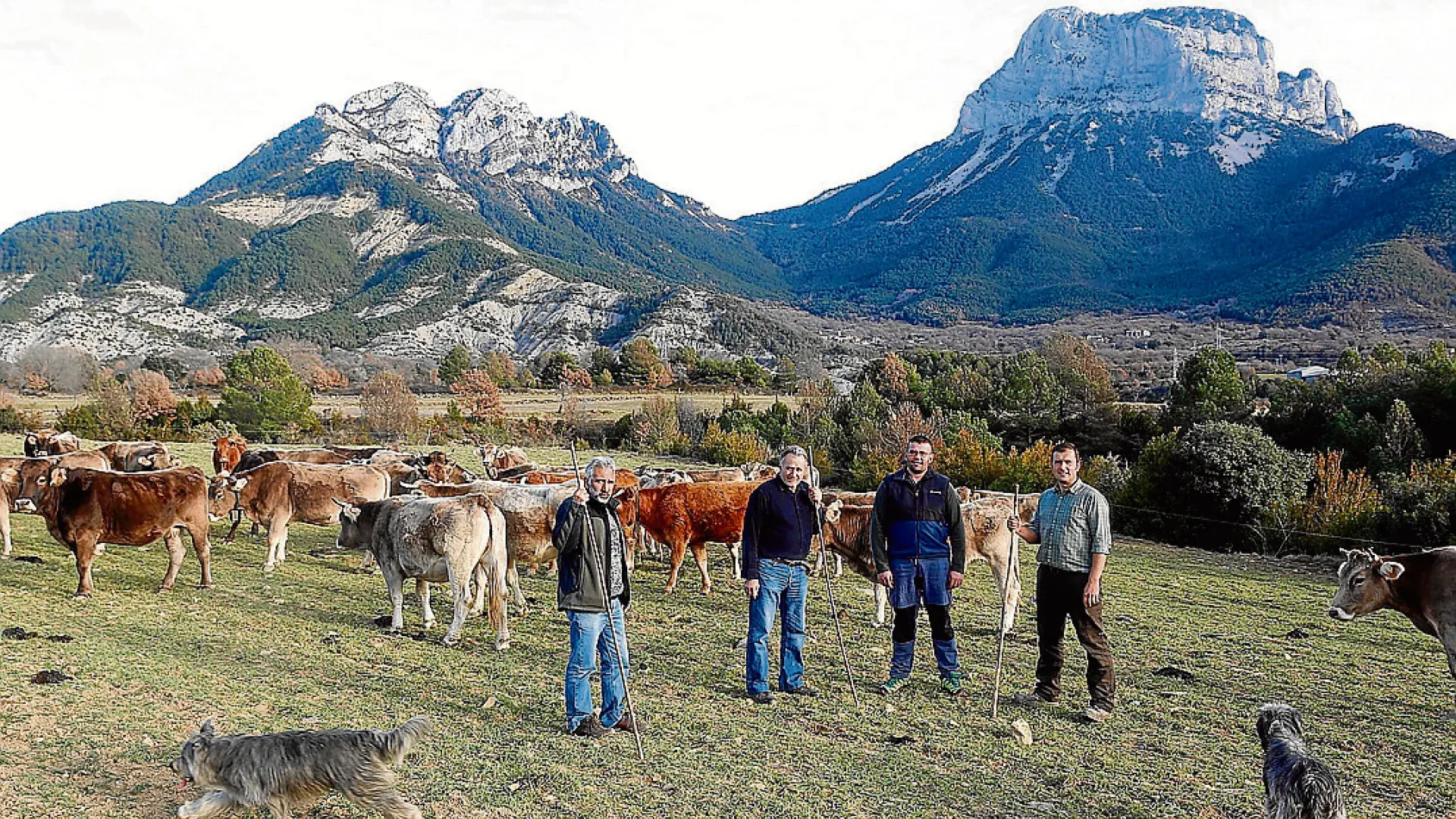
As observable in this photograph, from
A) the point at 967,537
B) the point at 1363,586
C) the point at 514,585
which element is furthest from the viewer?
the point at 967,537

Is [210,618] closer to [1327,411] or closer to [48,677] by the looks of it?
[48,677]

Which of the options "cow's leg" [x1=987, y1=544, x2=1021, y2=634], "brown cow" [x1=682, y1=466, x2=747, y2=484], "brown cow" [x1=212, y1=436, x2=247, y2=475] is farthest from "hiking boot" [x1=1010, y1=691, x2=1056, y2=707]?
"brown cow" [x1=212, y1=436, x2=247, y2=475]

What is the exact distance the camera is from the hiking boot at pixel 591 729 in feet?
22.1

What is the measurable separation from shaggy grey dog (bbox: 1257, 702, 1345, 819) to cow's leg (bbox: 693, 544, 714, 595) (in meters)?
7.73

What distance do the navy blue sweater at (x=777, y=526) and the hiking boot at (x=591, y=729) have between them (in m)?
1.68

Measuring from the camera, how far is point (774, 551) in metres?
7.68

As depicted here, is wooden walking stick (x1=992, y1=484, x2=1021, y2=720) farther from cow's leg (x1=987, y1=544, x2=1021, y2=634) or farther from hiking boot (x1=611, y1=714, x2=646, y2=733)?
hiking boot (x1=611, y1=714, x2=646, y2=733)

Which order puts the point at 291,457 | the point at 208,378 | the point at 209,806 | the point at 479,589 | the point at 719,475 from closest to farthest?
the point at 209,806 < the point at 479,589 < the point at 719,475 < the point at 291,457 < the point at 208,378

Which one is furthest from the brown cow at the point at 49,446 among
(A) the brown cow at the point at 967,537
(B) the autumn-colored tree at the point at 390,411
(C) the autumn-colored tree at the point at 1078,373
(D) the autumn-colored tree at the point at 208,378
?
(D) the autumn-colored tree at the point at 208,378

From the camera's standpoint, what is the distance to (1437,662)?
946 cm

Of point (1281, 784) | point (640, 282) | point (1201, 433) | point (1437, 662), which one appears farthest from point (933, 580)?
point (640, 282)

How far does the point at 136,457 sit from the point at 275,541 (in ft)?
29.3

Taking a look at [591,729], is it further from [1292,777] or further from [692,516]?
[692,516]

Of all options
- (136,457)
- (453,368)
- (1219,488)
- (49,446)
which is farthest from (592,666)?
(453,368)
